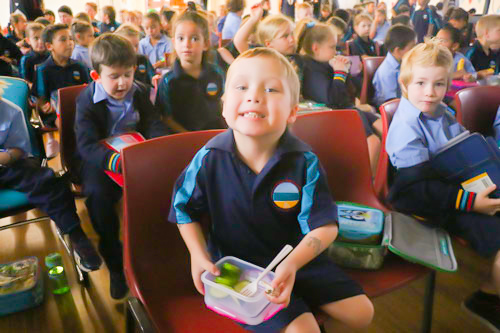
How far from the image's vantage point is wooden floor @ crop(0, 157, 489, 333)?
1653mm

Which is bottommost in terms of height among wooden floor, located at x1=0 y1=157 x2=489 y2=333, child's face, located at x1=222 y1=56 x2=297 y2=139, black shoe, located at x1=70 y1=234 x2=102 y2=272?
wooden floor, located at x1=0 y1=157 x2=489 y2=333

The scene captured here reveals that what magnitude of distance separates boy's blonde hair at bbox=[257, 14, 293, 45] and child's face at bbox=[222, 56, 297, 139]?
6.30 ft

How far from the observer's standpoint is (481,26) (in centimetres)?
372

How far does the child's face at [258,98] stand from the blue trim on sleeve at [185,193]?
160 mm

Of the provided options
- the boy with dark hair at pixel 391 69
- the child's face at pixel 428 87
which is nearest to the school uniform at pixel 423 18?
the boy with dark hair at pixel 391 69

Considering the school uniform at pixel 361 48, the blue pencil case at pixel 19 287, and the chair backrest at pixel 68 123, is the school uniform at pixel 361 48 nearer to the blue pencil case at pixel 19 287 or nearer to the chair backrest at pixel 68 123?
the chair backrest at pixel 68 123

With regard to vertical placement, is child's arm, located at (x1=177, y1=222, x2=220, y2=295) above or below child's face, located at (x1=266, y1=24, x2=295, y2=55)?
below

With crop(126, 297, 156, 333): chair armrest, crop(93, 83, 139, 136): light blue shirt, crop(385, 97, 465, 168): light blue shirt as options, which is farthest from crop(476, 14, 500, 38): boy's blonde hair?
crop(126, 297, 156, 333): chair armrest

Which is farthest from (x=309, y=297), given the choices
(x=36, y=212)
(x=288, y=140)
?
(x=36, y=212)

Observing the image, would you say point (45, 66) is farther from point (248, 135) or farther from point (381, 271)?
point (381, 271)

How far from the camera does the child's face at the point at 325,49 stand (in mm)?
2859

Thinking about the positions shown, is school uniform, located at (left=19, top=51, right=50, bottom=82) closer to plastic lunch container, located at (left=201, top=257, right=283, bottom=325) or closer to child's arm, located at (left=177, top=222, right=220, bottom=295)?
child's arm, located at (left=177, top=222, right=220, bottom=295)

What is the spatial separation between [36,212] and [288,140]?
6.87 ft

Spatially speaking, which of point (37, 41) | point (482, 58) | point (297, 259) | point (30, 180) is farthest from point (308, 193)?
point (37, 41)
